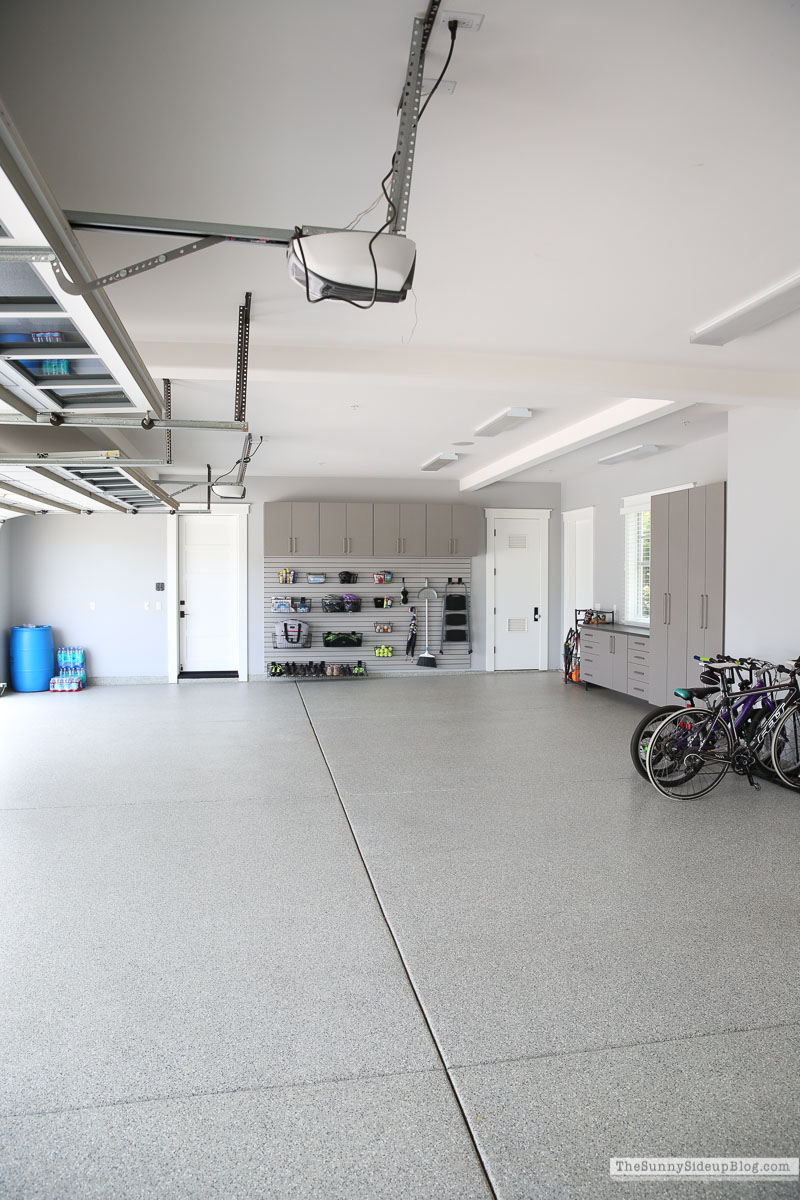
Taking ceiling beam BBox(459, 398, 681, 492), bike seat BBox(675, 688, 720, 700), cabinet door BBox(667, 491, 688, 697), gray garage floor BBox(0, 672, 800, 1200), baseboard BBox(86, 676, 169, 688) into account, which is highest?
ceiling beam BBox(459, 398, 681, 492)

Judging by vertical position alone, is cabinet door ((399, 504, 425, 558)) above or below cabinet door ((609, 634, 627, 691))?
above

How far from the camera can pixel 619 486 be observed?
968 cm

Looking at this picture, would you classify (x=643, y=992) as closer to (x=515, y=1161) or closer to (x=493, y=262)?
(x=515, y=1161)

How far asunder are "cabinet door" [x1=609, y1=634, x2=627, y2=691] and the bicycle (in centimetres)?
336

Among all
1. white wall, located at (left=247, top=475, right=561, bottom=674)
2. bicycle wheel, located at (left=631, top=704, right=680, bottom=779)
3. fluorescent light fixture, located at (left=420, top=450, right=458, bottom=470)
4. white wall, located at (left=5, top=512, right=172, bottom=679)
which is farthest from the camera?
white wall, located at (left=247, top=475, right=561, bottom=674)

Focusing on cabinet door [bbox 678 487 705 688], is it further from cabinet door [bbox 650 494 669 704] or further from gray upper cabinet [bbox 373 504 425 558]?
gray upper cabinet [bbox 373 504 425 558]

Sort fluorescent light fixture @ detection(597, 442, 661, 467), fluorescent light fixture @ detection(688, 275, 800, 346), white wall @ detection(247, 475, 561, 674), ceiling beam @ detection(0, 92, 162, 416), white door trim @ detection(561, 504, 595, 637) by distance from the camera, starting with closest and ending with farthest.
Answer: ceiling beam @ detection(0, 92, 162, 416) < fluorescent light fixture @ detection(688, 275, 800, 346) < fluorescent light fixture @ detection(597, 442, 661, 467) < white wall @ detection(247, 475, 561, 674) < white door trim @ detection(561, 504, 595, 637)

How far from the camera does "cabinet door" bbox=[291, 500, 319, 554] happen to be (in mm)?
10594

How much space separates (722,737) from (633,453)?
410 centimetres

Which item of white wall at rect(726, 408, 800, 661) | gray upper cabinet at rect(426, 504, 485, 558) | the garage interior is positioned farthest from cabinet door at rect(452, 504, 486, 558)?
white wall at rect(726, 408, 800, 661)

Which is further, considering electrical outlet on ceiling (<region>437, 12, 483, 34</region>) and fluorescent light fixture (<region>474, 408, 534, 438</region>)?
fluorescent light fixture (<region>474, 408, 534, 438</region>)

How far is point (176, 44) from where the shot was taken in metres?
2.08

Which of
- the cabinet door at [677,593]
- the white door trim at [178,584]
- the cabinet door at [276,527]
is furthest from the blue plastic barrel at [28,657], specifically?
the cabinet door at [677,593]

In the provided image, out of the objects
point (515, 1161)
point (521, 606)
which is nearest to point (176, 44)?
point (515, 1161)
